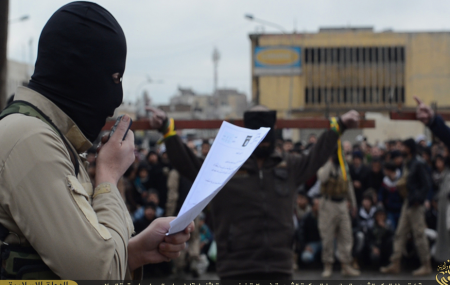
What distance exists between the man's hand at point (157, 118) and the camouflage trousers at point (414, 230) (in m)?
5.72

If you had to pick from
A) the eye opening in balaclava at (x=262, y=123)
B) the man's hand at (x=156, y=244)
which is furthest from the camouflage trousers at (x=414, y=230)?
the man's hand at (x=156, y=244)

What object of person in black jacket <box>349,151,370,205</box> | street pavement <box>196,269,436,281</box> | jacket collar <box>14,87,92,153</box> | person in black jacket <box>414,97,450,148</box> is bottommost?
street pavement <box>196,269,436,281</box>

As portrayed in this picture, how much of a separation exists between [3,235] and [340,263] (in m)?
8.70

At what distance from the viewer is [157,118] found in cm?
403

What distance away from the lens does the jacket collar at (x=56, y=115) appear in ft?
5.00

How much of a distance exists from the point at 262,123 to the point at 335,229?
16.8ft

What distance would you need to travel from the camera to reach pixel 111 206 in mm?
1544

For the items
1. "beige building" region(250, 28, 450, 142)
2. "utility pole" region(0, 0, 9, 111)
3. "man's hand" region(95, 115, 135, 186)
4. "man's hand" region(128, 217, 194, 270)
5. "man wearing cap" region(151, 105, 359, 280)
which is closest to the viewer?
"man's hand" region(95, 115, 135, 186)

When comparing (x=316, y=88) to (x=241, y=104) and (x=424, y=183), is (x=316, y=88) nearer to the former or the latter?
(x=424, y=183)

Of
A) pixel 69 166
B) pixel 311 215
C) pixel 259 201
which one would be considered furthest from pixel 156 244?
pixel 311 215

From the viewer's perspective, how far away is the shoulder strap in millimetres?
1477

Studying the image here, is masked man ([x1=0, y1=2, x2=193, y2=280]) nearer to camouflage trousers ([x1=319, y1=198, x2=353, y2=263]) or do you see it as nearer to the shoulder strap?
the shoulder strap

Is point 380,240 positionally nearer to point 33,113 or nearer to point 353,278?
point 353,278

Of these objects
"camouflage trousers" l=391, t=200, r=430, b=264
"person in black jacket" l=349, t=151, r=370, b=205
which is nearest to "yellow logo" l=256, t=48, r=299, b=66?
"person in black jacket" l=349, t=151, r=370, b=205
